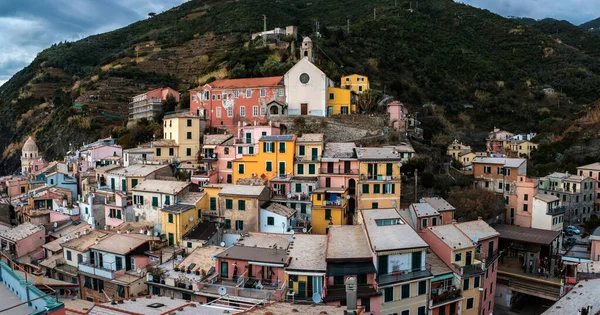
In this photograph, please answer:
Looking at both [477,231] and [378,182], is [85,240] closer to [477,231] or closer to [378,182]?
[378,182]

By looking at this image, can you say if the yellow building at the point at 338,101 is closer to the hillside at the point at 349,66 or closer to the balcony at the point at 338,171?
the hillside at the point at 349,66

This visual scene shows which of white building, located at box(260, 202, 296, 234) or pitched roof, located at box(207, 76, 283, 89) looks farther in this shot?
pitched roof, located at box(207, 76, 283, 89)

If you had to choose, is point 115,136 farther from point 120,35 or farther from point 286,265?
point 120,35

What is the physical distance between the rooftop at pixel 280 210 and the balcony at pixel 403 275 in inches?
386

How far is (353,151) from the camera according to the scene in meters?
36.1

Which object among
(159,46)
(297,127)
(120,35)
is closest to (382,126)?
(297,127)

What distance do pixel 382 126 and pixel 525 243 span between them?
1671 cm

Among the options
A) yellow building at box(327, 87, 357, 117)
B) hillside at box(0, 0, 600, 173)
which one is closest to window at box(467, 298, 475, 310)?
yellow building at box(327, 87, 357, 117)

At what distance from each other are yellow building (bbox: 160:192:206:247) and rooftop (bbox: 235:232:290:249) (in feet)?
16.6

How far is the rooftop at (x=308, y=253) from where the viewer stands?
76.0ft

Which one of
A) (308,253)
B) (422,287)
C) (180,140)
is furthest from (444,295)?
(180,140)

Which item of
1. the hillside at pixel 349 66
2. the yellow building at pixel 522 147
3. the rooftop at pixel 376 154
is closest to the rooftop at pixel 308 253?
the rooftop at pixel 376 154

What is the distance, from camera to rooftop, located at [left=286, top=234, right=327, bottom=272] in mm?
23156

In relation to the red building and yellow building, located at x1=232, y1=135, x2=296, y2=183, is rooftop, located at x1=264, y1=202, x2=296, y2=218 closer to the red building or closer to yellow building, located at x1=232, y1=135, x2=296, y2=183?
yellow building, located at x1=232, y1=135, x2=296, y2=183
